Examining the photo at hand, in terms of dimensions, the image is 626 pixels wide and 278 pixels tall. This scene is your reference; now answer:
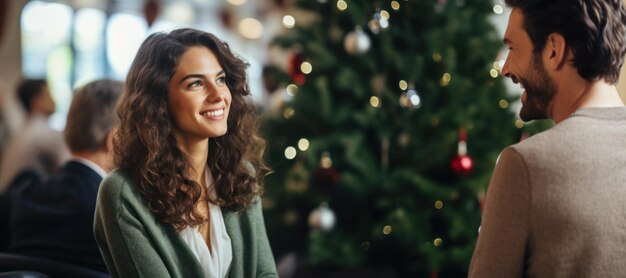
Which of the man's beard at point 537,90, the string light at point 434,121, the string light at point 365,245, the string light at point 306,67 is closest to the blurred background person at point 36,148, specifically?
the string light at point 306,67

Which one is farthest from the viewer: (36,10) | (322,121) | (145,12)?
(145,12)

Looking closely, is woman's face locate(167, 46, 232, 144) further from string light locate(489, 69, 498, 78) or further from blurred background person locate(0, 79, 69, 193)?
blurred background person locate(0, 79, 69, 193)

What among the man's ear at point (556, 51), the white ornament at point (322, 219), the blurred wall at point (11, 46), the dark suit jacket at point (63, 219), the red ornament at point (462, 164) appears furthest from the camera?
the blurred wall at point (11, 46)

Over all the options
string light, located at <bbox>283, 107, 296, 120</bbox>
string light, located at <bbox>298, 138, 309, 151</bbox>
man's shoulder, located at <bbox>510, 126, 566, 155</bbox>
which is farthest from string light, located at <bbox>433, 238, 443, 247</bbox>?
man's shoulder, located at <bbox>510, 126, 566, 155</bbox>

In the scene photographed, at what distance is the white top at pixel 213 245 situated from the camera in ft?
6.12

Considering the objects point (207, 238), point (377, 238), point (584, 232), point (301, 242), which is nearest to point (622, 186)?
point (584, 232)

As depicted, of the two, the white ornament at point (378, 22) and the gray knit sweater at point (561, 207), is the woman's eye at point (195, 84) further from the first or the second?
the white ornament at point (378, 22)

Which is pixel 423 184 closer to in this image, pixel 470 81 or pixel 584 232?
pixel 470 81

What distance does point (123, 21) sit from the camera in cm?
1264

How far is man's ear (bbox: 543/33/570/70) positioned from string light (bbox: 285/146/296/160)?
2.45 meters

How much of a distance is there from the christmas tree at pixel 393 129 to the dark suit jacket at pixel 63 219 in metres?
1.39

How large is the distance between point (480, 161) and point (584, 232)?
2.24 m

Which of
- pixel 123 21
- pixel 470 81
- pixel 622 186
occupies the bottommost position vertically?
pixel 123 21

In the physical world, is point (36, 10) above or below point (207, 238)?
below
